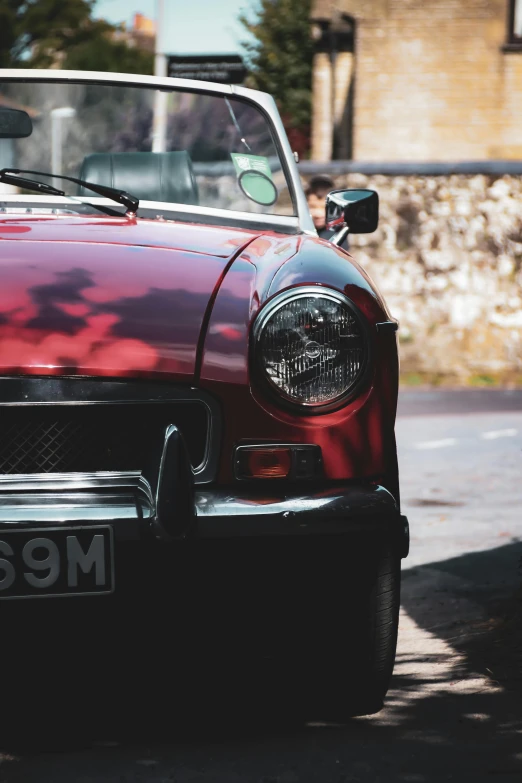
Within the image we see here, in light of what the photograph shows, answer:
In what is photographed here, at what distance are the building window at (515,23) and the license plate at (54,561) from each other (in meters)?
17.9

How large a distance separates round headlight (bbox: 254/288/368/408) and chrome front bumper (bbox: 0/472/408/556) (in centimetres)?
24

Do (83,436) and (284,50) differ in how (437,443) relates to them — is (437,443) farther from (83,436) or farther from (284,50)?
(284,50)

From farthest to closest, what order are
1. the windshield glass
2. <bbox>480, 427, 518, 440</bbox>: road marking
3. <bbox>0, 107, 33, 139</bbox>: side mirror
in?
<bbox>480, 427, 518, 440</bbox>: road marking
the windshield glass
<bbox>0, 107, 33, 139</bbox>: side mirror

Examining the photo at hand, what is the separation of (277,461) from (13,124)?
6.06 ft

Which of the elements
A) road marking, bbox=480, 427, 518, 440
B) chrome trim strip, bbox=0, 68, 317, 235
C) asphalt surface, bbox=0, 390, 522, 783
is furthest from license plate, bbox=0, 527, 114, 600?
road marking, bbox=480, 427, 518, 440

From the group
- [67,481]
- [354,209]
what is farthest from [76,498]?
[354,209]

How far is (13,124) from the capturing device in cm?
406

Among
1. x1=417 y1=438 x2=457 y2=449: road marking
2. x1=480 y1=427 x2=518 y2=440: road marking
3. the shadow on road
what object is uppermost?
the shadow on road

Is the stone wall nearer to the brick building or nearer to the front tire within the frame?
the brick building

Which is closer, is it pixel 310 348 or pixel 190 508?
pixel 190 508

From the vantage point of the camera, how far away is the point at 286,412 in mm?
2818

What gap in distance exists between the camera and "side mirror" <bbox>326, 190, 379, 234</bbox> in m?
4.21

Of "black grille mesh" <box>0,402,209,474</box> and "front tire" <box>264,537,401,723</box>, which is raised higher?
"black grille mesh" <box>0,402,209,474</box>

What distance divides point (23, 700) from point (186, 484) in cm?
109
